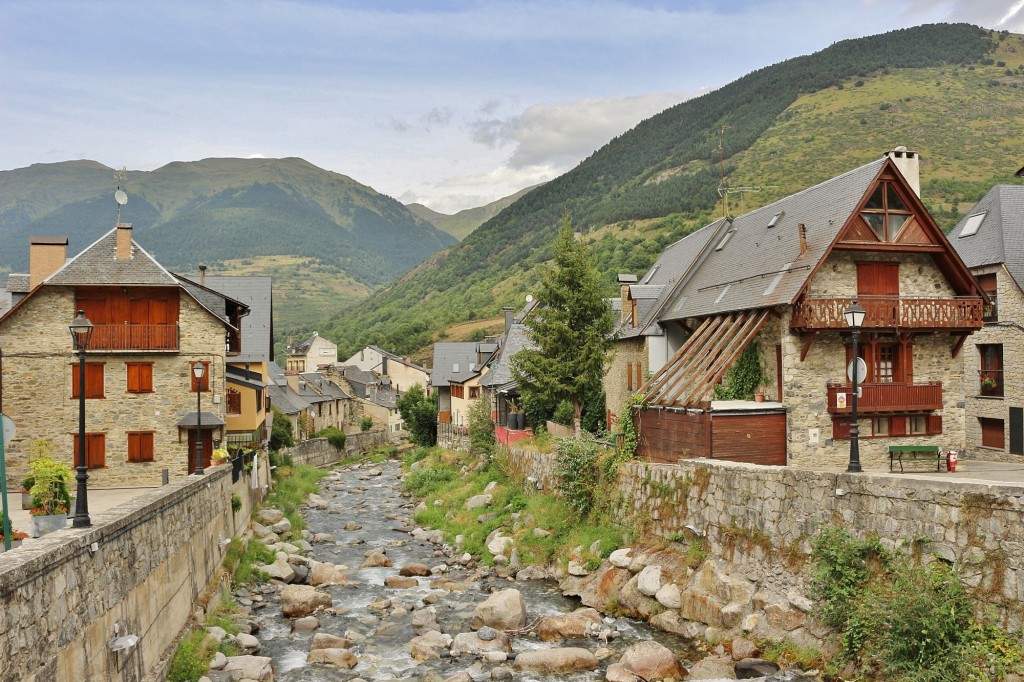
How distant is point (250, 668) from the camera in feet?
54.0

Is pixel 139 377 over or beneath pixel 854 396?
over

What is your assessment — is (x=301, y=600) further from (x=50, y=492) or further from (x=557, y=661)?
(x=50, y=492)

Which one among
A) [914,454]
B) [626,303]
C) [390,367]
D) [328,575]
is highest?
[626,303]

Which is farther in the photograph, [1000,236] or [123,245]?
[1000,236]

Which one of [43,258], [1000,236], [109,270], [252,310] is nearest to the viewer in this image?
[109,270]

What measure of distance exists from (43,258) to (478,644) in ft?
77.4

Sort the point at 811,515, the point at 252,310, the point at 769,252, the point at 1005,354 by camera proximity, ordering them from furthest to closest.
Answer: the point at 252,310 < the point at 1005,354 < the point at 769,252 < the point at 811,515

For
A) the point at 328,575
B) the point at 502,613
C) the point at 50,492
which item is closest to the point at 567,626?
the point at 502,613

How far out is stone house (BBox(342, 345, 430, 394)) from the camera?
97988 mm

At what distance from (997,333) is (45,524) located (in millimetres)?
33646

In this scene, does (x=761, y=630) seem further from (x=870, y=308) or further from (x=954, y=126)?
(x=954, y=126)

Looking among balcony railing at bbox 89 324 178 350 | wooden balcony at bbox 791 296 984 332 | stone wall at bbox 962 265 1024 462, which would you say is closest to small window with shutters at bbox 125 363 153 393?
balcony railing at bbox 89 324 178 350

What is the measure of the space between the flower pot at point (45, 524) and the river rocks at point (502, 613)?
10.7 meters

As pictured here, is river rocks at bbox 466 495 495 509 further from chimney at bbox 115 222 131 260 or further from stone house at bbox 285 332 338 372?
stone house at bbox 285 332 338 372
